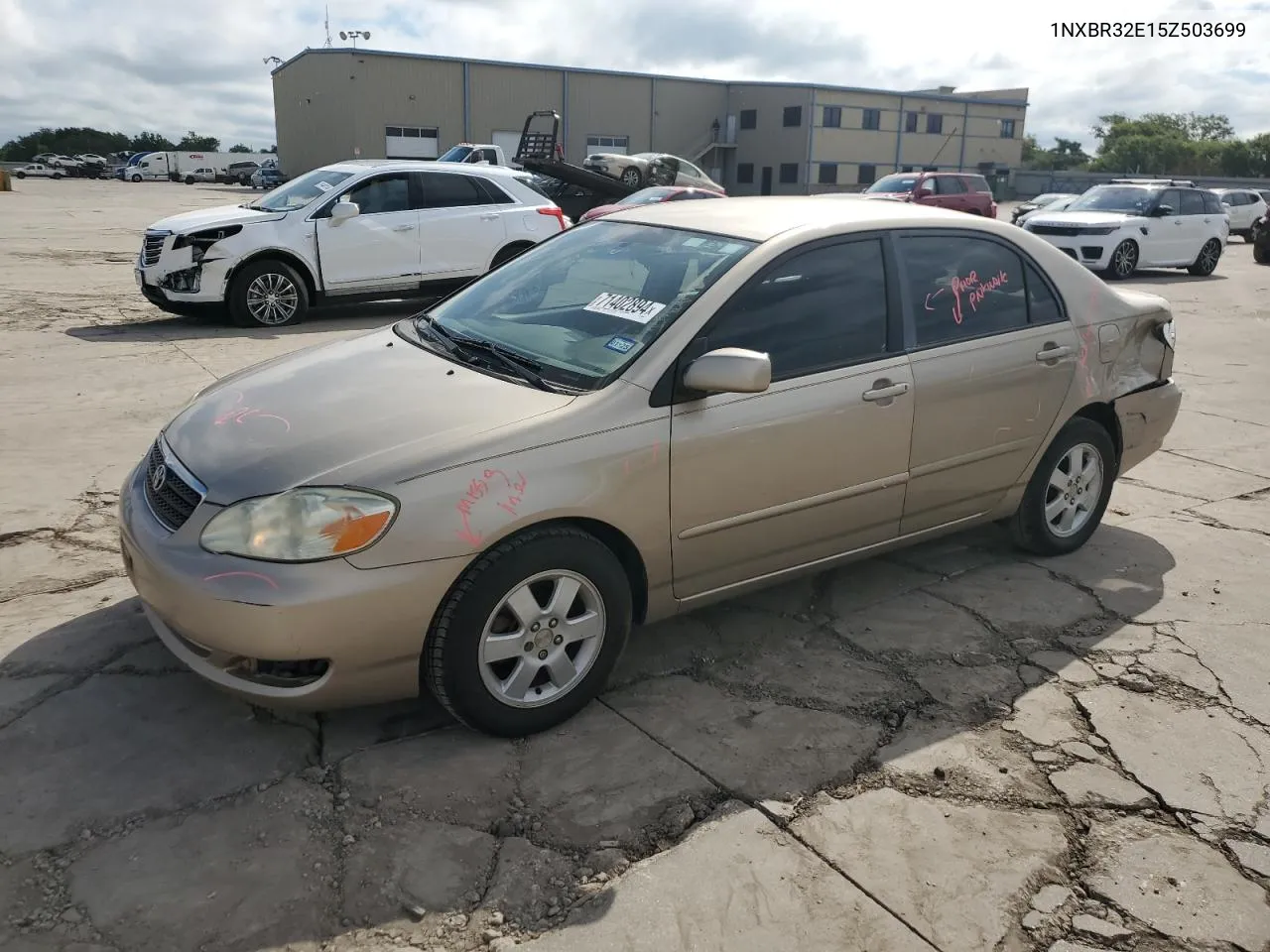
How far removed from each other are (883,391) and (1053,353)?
1079mm

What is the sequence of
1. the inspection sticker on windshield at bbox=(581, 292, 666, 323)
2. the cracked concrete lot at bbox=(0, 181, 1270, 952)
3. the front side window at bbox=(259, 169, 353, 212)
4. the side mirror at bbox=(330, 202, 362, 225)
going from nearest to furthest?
1. the cracked concrete lot at bbox=(0, 181, 1270, 952)
2. the inspection sticker on windshield at bbox=(581, 292, 666, 323)
3. the side mirror at bbox=(330, 202, 362, 225)
4. the front side window at bbox=(259, 169, 353, 212)

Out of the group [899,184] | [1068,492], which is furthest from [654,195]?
[1068,492]

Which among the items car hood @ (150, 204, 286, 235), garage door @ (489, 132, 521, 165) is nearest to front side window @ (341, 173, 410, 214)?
car hood @ (150, 204, 286, 235)

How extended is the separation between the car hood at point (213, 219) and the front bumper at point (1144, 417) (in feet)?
26.7

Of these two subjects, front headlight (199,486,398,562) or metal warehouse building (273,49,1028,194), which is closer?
front headlight (199,486,398,562)

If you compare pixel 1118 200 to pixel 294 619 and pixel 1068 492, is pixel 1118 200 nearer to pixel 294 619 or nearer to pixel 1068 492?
pixel 1068 492

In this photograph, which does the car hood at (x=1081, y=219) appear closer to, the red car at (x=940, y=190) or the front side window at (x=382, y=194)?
the red car at (x=940, y=190)

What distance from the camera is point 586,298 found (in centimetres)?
380

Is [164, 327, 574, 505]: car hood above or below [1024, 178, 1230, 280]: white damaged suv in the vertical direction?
Result: below

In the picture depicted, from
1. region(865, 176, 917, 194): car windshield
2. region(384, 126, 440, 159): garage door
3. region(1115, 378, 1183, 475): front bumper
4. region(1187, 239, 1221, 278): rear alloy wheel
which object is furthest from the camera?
region(384, 126, 440, 159): garage door

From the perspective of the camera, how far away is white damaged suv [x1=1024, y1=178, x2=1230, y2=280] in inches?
665

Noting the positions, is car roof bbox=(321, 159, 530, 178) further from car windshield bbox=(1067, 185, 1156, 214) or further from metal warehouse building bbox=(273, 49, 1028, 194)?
metal warehouse building bbox=(273, 49, 1028, 194)

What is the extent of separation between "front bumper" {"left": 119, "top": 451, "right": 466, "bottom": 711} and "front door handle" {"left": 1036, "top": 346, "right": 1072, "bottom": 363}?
9.11ft

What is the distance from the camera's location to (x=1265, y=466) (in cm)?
637
